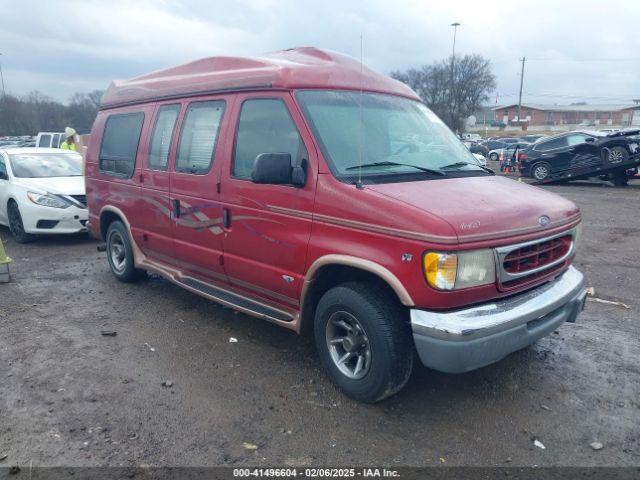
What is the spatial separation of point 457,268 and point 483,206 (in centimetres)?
53

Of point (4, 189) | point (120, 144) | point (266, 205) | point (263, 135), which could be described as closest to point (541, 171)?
point (120, 144)

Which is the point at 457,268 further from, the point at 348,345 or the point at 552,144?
the point at 552,144

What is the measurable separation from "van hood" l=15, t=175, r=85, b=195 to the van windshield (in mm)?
6204

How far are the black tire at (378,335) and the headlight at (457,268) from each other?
1.40 feet

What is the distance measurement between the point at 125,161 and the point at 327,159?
10.2 feet

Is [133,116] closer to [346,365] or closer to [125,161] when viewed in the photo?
[125,161]

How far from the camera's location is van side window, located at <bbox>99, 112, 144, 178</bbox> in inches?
222

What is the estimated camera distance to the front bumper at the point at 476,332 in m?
3.07

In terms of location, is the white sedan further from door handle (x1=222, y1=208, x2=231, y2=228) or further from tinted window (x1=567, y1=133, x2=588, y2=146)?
tinted window (x1=567, y1=133, x2=588, y2=146)

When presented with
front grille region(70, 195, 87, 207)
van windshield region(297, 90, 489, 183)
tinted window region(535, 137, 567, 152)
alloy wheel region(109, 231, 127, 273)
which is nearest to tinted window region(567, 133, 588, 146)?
tinted window region(535, 137, 567, 152)

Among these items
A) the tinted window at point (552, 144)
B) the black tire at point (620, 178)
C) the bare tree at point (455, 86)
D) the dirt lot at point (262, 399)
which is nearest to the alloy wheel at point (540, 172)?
the tinted window at point (552, 144)

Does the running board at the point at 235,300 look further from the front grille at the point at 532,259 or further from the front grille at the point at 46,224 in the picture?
the front grille at the point at 46,224

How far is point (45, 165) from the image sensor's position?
941cm

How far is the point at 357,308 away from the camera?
3410 mm
